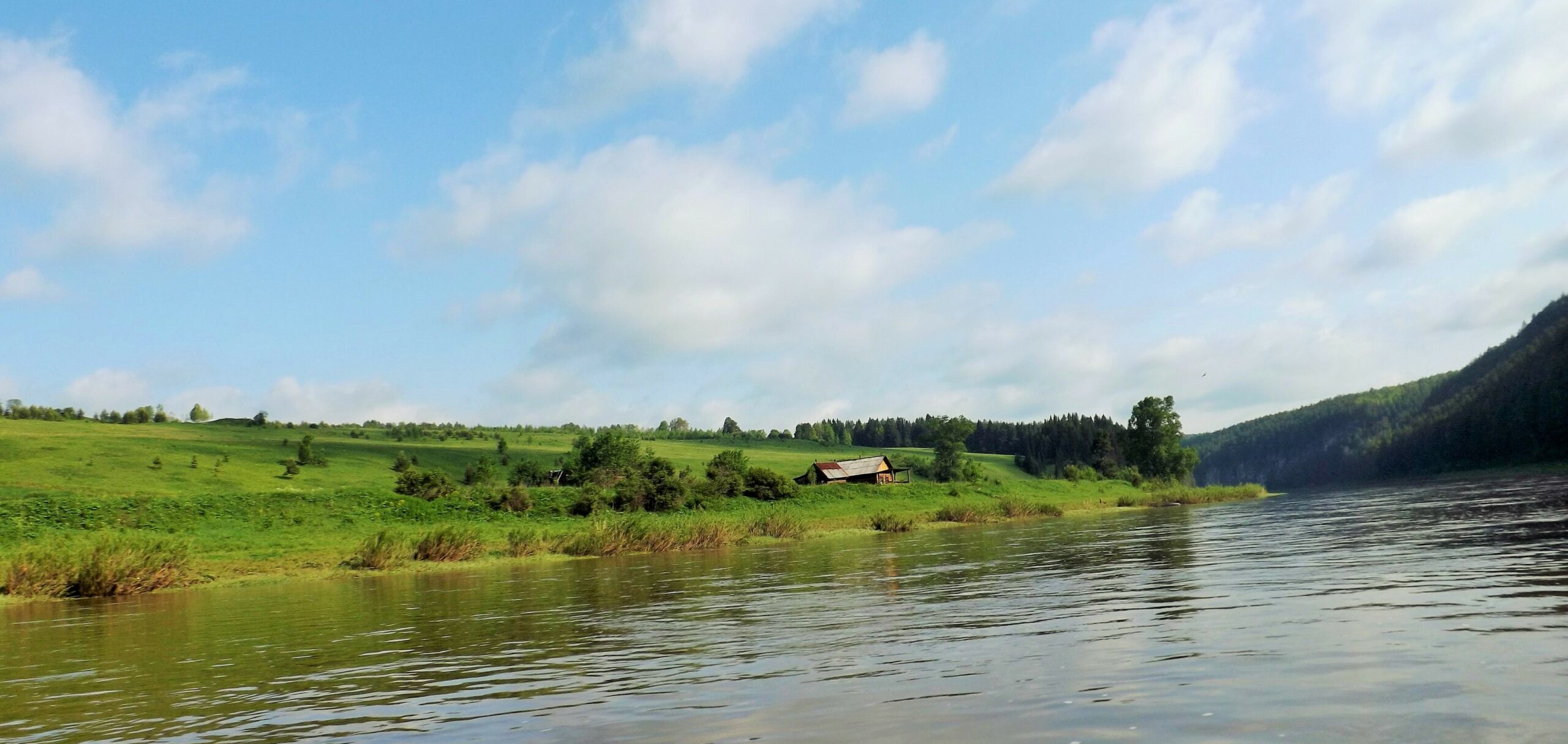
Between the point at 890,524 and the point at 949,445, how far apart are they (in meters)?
97.7

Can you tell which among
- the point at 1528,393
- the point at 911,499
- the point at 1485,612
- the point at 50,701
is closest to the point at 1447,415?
the point at 1528,393

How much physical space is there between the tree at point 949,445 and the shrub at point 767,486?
77.1 metres

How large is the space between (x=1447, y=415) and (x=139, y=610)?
221 m

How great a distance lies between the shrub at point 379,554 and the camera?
3875 centimetres

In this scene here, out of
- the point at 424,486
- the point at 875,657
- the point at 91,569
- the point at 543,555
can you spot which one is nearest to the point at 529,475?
the point at 424,486

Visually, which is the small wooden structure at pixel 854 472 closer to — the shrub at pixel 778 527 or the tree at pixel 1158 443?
the tree at pixel 1158 443

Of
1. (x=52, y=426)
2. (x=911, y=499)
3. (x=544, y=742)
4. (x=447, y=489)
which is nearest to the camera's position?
(x=544, y=742)

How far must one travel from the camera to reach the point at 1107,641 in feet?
41.3

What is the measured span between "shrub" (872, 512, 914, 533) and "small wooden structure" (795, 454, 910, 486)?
63.7 meters

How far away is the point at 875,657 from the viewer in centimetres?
1242

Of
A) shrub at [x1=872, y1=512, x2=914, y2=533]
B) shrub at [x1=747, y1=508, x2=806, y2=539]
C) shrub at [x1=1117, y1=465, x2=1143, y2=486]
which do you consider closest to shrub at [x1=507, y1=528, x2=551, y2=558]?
shrub at [x1=747, y1=508, x2=806, y2=539]

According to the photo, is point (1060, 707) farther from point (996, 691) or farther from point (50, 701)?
point (50, 701)

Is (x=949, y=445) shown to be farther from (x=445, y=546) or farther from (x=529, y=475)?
(x=445, y=546)

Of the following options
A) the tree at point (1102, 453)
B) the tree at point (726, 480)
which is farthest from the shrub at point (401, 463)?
the tree at point (1102, 453)
